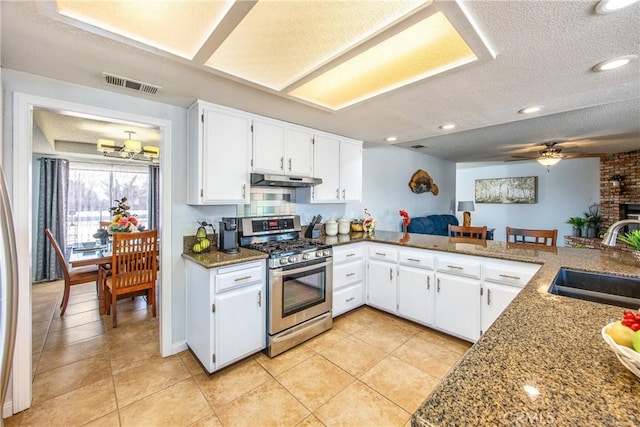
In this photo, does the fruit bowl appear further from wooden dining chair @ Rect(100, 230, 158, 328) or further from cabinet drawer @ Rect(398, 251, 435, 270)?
wooden dining chair @ Rect(100, 230, 158, 328)

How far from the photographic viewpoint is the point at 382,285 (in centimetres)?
318

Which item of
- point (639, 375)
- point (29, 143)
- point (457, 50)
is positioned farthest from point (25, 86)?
point (639, 375)

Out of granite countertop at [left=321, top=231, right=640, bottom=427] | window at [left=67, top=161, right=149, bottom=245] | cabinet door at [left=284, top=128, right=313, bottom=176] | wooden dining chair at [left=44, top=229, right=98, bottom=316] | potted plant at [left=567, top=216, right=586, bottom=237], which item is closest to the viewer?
granite countertop at [left=321, top=231, right=640, bottom=427]

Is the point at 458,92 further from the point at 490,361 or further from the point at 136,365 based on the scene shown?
the point at 136,365

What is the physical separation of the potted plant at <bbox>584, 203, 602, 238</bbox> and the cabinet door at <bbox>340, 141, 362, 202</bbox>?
629 cm

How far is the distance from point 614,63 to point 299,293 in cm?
275

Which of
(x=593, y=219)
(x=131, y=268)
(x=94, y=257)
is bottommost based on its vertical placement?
(x=131, y=268)

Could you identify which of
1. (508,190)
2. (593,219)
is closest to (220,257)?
(593,219)

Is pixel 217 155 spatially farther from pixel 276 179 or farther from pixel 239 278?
pixel 239 278

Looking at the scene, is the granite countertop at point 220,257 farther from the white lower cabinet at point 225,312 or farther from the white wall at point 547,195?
the white wall at point 547,195

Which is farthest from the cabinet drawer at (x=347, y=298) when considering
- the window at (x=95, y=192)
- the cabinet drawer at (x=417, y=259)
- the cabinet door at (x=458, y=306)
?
the window at (x=95, y=192)

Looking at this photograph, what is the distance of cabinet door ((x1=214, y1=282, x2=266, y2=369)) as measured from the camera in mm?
2117

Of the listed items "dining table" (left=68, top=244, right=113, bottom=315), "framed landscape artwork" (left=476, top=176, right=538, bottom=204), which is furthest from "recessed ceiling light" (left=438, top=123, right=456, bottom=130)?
"framed landscape artwork" (left=476, top=176, right=538, bottom=204)

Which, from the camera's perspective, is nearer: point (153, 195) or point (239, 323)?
point (239, 323)
